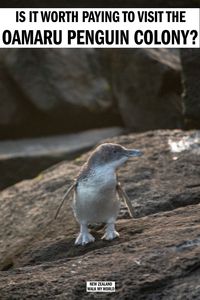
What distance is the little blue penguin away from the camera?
6.37 metres

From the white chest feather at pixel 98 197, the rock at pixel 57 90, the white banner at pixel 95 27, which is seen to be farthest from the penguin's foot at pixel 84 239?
the rock at pixel 57 90

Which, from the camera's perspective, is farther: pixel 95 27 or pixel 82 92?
pixel 82 92

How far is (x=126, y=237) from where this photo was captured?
251 inches

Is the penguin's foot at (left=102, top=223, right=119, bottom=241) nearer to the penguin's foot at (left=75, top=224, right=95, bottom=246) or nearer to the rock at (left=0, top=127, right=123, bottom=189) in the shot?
the penguin's foot at (left=75, top=224, right=95, bottom=246)

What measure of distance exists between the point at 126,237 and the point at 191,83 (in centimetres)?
292

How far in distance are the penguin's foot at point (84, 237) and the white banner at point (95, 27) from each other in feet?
5.09

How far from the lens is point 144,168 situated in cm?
791

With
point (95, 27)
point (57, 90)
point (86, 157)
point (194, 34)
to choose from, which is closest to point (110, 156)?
point (95, 27)

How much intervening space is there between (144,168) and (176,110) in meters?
3.03

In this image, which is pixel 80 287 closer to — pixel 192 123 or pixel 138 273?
pixel 138 273

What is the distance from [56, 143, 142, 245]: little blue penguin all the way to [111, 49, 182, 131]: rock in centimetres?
425

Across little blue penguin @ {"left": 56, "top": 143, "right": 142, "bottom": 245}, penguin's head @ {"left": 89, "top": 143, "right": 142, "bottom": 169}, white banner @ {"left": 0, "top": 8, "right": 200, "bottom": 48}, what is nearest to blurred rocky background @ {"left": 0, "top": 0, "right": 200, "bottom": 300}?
little blue penguin @ {"left": 56, "top": 143, "right": 142, "bottom": 245}

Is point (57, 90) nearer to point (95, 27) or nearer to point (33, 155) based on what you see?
point (33, 155)

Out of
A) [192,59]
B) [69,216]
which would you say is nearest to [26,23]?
[69,216]
